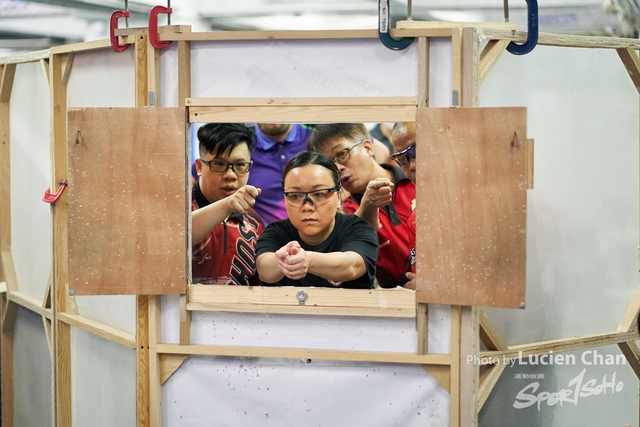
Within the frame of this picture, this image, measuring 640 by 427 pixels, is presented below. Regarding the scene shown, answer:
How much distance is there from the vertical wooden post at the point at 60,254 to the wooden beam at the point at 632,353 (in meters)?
2.56

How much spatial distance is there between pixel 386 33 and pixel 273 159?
41.6 inches

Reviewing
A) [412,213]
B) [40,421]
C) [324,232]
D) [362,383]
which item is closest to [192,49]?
[324,232]

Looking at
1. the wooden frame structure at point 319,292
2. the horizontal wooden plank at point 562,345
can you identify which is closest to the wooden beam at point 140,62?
the wooden frame structure at point 319,292

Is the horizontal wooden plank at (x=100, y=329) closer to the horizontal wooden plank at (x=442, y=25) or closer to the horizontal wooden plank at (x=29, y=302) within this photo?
the horizontal wooden plank at (x=29, y=302)

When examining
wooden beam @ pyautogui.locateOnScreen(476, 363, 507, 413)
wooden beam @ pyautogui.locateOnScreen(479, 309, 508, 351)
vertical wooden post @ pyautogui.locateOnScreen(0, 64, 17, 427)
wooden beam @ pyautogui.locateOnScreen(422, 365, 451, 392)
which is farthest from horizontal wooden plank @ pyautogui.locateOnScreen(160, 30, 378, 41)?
vertical wooden post @ pyautogui.locateOnScreen(0, 64, 17, 427)

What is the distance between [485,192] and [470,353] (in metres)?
0.61

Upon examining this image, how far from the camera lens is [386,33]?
7.72 ft

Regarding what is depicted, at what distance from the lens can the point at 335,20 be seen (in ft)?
20.0

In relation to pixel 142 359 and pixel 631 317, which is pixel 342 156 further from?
pixel 631 317

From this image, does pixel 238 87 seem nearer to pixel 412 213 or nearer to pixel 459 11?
pixel 412 213

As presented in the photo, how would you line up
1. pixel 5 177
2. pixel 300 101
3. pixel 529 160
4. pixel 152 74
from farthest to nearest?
pixel 5 177 → pixel 152 74 → pixel 300 101 → pixel 529 160

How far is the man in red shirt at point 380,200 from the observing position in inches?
112

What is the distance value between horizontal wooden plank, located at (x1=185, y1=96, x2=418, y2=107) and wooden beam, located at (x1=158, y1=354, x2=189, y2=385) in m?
1.01

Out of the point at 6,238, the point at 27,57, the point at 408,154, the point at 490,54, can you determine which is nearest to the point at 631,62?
the point at 490,54
